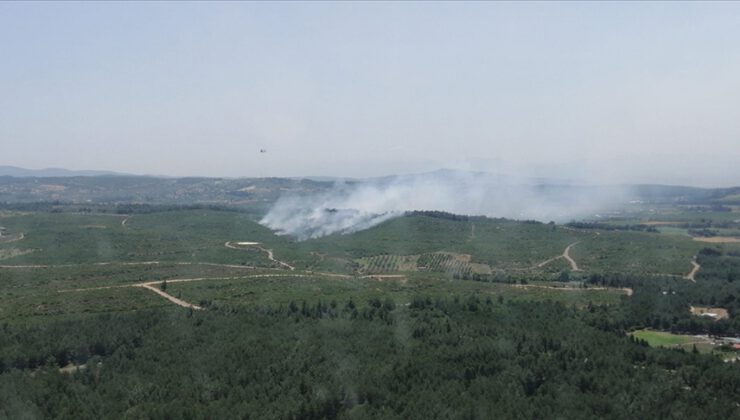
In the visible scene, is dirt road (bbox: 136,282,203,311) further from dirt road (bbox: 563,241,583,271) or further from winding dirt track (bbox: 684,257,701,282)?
winding dirt track (bbox: 684,257,701,282)

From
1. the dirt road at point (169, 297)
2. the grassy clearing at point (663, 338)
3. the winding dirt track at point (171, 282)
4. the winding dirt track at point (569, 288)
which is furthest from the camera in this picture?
the winding dirt track at point (569, 288)

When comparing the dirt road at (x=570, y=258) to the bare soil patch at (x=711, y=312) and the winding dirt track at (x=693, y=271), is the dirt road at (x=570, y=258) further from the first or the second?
the bare soil patch at (x=711, y=312)

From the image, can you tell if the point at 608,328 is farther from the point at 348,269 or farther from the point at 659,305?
the point at 348,269

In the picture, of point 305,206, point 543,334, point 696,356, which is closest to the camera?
point 696,356

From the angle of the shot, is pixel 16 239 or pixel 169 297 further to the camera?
pixel 16 239

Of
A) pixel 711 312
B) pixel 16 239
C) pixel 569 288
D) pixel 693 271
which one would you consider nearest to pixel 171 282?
pixel 16 239

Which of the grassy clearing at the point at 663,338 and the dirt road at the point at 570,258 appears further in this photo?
the dirt road at the point at 570,258

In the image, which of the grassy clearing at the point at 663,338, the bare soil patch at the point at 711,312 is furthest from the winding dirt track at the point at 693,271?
the grassy clearing at the point at 663,338

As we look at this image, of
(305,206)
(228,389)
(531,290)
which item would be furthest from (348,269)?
(305,206)

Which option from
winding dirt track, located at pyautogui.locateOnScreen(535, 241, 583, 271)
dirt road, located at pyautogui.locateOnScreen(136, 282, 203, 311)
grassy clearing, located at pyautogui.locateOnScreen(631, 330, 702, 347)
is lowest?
grassy clearing, located at pyautogui.locateOnScreen(631, 330, 702, 347)

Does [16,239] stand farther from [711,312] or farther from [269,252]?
[711,312]

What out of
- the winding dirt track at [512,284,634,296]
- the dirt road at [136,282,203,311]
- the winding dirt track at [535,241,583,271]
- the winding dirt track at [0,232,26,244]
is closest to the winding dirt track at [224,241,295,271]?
the dirt road at [136,282,203,311]
